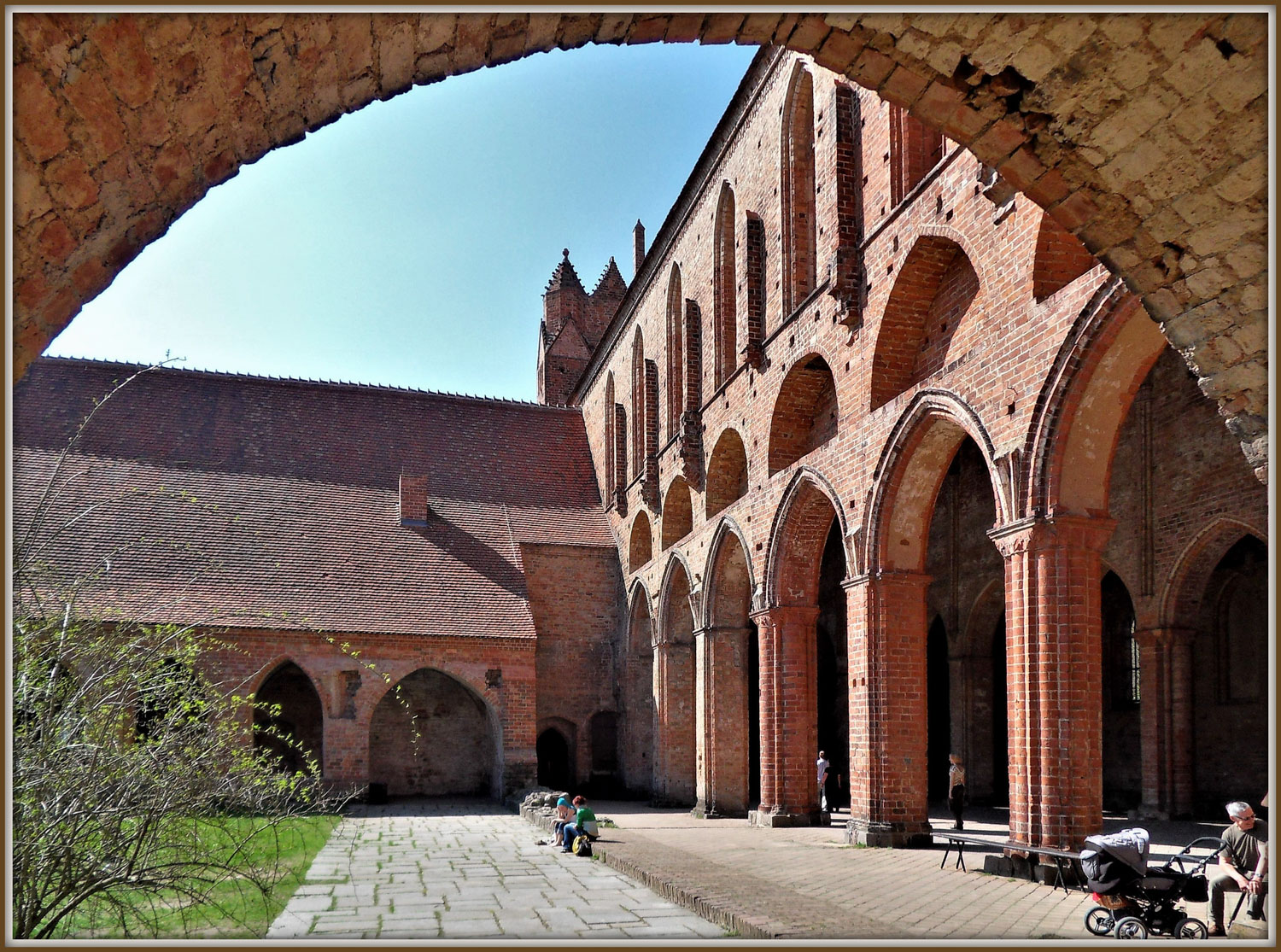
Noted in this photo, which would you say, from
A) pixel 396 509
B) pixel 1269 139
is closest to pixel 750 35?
pixel 1269 139

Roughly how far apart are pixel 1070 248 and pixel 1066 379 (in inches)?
56.2

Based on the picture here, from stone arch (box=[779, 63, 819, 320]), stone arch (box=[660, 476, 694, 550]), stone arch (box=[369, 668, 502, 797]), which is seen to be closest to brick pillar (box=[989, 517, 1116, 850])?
stone arch (box=[779, 63, 819, 320])

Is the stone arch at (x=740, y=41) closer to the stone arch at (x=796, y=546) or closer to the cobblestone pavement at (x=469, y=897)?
the cobblestone pavement at (x=469, y=897)

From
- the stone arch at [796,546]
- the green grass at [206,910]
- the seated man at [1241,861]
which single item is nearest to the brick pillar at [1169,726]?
the stone arch at [796,546]

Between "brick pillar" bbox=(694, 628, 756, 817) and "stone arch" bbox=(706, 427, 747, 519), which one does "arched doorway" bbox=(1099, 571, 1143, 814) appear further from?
"stone arch" bbox=(706, 427, 747, 519)

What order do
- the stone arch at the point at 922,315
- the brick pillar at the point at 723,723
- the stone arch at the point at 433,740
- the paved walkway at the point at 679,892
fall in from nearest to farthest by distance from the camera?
1. the paved walkway at the point at 679,892
2. the stone arch at the point at 922,315
3. the brick pillar at the point at 723,723
4. the stone arch at the point at 433,740

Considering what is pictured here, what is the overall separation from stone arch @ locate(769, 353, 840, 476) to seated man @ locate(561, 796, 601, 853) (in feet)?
19.0

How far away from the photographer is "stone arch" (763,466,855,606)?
52.4 ft

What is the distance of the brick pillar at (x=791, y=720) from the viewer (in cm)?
1627

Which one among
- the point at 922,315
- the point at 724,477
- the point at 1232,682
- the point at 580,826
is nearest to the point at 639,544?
the point at 724,477

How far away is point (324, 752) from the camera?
22562 mm

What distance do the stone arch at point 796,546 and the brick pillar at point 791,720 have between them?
0.21 m

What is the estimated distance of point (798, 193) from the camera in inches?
650

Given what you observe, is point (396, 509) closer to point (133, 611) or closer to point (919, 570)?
point (133, 611)
